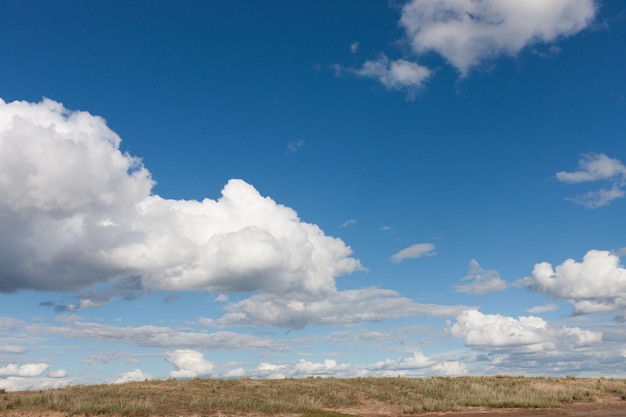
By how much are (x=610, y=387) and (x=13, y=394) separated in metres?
54.9

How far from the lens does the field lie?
122 ft

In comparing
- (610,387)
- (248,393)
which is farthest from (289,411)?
(610,387)

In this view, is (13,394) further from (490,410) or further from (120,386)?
(490,410)

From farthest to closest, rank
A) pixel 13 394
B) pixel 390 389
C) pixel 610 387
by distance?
pixel 610 387
pixel 390 389
pixel 13 394

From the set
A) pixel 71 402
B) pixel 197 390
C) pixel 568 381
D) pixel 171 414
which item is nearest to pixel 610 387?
pixel 568 381

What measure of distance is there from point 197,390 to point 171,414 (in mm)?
11033

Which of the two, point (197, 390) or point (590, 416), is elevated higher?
point (197, 390)

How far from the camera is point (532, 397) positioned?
49.1 metres

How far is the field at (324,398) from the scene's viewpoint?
122 ft

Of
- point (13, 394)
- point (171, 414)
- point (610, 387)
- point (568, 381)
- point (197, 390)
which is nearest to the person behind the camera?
point (171, 414)

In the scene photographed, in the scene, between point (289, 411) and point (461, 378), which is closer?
point (289, 411)

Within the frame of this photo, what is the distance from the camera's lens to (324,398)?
46094 mm

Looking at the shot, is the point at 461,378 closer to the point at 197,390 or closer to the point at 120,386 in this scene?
the point at 197,390

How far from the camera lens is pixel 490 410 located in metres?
44.5
